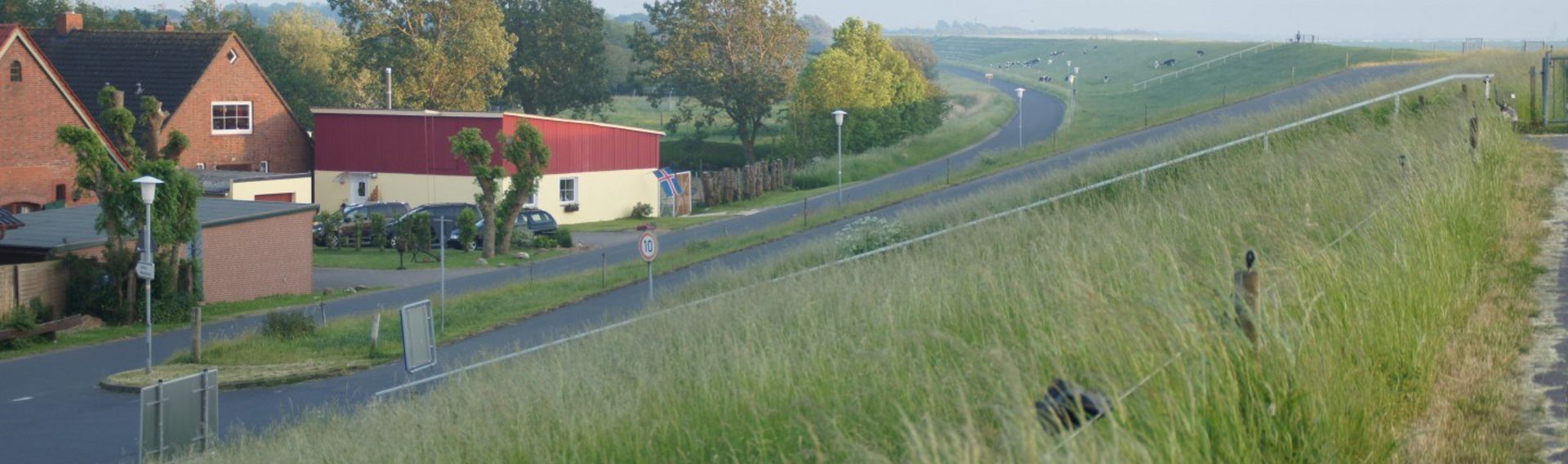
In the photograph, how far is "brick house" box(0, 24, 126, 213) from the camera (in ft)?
121

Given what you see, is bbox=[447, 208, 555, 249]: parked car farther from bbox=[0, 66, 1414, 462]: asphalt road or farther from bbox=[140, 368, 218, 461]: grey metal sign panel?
bbox=[140, 368, 218, 461]: grey metal sign panel

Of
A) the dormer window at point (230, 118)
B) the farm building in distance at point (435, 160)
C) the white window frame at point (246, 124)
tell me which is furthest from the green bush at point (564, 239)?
the dormer window at point (230, 118)

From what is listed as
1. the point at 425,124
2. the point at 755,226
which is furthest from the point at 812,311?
the point at 425,124

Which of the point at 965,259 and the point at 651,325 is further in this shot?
the point at 651,325

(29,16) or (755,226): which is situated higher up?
(29,16)

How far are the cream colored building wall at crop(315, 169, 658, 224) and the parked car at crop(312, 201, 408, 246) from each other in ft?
8.02

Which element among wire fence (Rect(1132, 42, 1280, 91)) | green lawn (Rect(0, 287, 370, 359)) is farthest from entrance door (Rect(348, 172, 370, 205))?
wire fence (Rect(1132, 42, 1280, 91))

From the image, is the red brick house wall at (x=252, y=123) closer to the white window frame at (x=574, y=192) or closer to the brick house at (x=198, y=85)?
the brick house at (x=198, y=85)

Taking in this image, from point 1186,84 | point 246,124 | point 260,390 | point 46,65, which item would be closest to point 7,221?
point 46,65

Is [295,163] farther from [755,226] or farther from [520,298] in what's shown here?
[520,298]

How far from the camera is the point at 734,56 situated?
81.6 m

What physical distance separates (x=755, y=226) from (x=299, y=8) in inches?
3073

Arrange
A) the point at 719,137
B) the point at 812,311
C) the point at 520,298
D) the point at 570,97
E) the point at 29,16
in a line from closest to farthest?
the point at 812,311
the point at 520,298
the point at 29,16
the point at 570,97
the point at 719,137

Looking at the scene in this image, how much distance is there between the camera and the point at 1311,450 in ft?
17.6
